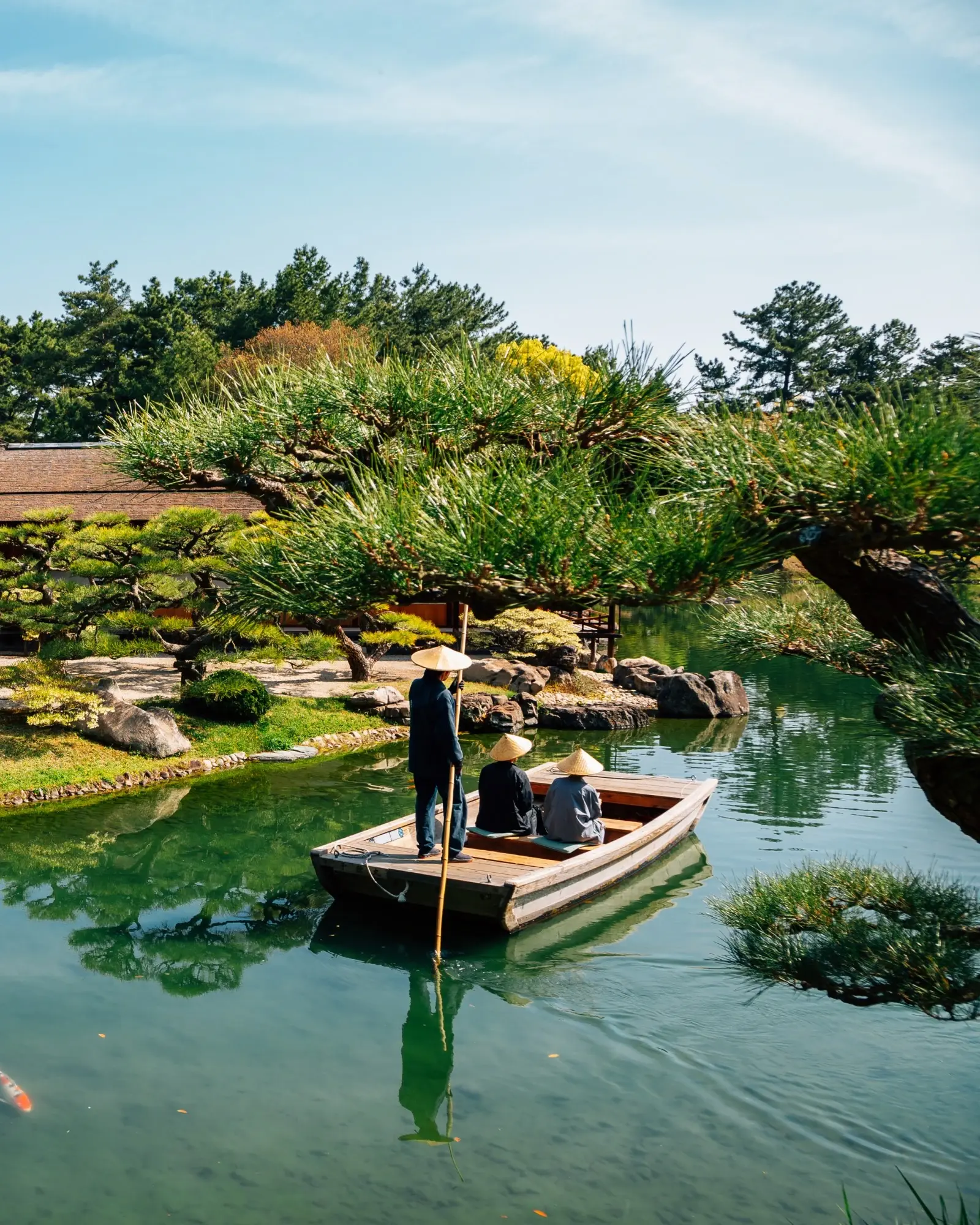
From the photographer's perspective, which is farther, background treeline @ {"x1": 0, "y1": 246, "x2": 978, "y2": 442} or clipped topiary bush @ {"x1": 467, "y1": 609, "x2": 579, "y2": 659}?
background treeline @ {"x1": 0, "y1": 246, "x2": 978, "y2": 442}

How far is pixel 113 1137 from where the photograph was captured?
584 centimetres

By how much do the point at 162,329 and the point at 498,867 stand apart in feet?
114

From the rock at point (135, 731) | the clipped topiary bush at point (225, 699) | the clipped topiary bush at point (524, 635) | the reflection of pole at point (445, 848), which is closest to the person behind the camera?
the reflection of pole at point (445, 848)

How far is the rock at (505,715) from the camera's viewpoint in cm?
1759

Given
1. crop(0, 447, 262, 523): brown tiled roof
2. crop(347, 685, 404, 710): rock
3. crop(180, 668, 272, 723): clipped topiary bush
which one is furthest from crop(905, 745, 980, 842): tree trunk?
crop(0, 447, 262, 523): brown tiled roof

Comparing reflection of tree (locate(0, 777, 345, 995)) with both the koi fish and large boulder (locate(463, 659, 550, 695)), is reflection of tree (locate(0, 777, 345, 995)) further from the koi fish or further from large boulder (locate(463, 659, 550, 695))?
large boulder (locate(463, 659, 550, 695))

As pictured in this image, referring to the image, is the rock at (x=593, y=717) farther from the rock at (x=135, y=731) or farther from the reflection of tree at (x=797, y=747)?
the rock at (x=135, y=731)

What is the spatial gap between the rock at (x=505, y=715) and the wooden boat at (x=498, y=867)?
6719mm

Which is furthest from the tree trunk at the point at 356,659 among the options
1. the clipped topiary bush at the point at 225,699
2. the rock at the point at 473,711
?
the clipped topiary bush at the point at 225,699

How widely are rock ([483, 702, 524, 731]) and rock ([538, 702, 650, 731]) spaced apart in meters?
0.68

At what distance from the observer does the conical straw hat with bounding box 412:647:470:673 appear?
22.0 ft

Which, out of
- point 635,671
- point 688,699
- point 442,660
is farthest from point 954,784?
point 635,671

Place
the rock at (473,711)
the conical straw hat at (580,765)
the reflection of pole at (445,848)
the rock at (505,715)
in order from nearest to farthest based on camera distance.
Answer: the reflection of pole at (445,848)
the conical straw hat at (580,765)
the rock at (505,715)
the rock at (473,711)

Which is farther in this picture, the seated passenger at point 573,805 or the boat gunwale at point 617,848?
the seated passenger at point 573,805
